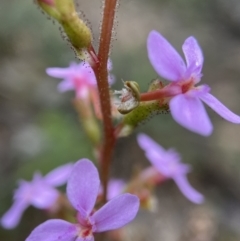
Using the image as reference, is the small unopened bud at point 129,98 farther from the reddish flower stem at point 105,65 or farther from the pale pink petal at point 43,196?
the pale pink petal at point 43,196

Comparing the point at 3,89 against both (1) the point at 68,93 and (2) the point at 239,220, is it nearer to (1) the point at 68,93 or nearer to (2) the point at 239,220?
(1) the point at 68,93

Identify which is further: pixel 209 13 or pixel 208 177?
pixel 209 13

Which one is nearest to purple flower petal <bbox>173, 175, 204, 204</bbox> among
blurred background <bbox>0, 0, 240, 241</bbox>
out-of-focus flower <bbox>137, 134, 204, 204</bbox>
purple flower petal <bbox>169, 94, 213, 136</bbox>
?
out-of-focus flower <bbox>137, 134, 204, 204</bbox>

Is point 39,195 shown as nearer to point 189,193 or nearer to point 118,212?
point 189,193

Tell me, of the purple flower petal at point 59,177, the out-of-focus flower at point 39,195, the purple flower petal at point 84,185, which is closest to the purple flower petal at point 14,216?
the out-of-focus flower at point 39,195

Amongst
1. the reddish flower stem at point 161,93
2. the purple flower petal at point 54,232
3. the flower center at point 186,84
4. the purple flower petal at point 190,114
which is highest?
the purple flower petal at point 190,114

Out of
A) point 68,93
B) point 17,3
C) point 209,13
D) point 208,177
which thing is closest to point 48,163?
point 68,93

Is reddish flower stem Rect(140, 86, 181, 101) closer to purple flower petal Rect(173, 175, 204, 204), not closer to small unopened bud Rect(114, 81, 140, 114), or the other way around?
small unopened bud Rect(114, 81, 140, 114)

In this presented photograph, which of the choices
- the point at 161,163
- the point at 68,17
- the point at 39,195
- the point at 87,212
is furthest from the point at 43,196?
the point at 68,17
